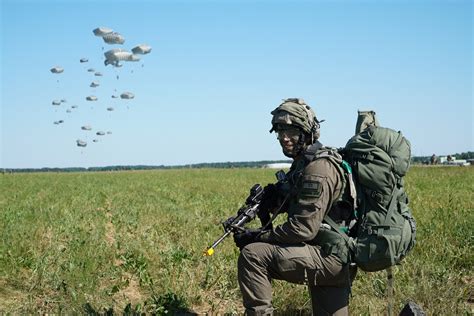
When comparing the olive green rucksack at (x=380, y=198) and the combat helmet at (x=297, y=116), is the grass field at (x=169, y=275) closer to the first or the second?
the olive green rucksack at (x=380, y=198)

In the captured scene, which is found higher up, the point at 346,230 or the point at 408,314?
the point at 346,230

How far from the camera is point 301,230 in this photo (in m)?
3.93

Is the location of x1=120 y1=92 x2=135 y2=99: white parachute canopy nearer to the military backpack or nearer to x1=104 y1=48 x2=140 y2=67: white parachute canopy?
x1=104 y1=48 x2=140 y2=67: white parachute canopy

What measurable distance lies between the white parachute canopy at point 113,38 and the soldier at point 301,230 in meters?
40.2

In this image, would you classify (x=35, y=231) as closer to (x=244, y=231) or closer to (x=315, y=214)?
(x=244, y=231)

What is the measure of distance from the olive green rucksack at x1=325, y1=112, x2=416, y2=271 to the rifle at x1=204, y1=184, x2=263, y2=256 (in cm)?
63

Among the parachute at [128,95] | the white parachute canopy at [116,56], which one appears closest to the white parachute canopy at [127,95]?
the parachute at [128,95]

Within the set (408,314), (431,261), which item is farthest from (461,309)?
(431,261)

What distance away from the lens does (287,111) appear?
4.17 meters

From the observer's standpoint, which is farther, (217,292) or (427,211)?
(427,211)

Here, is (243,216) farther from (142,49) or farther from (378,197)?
(142,49)

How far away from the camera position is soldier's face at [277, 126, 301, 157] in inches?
168

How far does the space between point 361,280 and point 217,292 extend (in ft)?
5.80

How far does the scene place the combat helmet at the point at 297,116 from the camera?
416 centimetres
